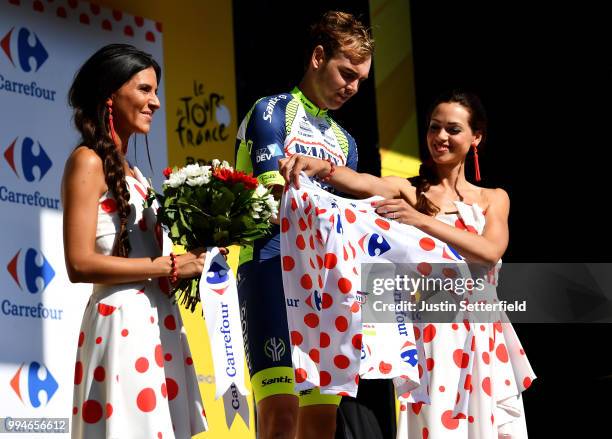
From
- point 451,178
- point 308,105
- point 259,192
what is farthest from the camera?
point 451,178

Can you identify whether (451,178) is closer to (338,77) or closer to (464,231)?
(464,231)

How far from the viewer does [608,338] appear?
23.1 ft

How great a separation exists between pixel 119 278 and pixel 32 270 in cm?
225

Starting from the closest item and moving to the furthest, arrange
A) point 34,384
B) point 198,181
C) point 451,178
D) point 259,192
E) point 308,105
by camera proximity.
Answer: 1. point 198,181
2. point 259,192
3. point 308,105
4. point 451,178
5. point 34,384

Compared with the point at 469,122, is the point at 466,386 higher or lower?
lower

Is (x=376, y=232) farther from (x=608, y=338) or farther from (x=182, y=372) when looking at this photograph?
(x=608, y=338)

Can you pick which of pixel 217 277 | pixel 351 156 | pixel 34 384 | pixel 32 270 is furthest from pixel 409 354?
pixel 32 270

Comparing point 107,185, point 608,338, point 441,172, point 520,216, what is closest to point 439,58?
point 520,216

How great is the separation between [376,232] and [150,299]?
3.04 feet

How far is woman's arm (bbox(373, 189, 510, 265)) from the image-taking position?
390cm

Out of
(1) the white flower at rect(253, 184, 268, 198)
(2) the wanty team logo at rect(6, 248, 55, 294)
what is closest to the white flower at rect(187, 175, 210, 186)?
(1) the white flower at rect(253, 184, 268, 198)

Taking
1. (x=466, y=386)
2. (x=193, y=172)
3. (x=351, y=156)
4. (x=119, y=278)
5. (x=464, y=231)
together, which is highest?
(x=351, y=156)

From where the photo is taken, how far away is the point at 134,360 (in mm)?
3141

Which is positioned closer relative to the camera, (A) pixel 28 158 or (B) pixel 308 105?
(B) pixel 308 105
